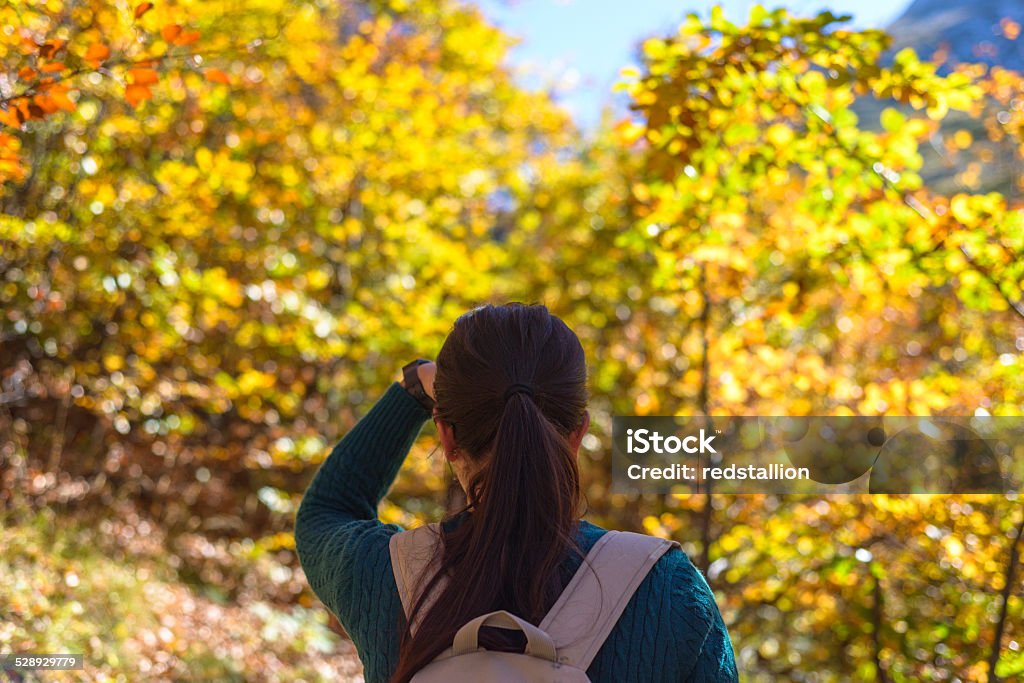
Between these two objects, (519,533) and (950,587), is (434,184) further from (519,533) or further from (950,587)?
(519,533)

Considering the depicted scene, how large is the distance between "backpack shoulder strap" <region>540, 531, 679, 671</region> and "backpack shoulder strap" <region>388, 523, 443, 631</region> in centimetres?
17

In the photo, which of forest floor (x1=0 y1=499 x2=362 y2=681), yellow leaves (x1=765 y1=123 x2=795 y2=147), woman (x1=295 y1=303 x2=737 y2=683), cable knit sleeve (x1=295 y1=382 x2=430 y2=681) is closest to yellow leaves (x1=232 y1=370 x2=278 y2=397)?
forest floor (x1=0 y1=499 x2=362 y2=681)

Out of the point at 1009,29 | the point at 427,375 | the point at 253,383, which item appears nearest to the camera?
the point at 427,375

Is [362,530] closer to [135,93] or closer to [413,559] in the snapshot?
[413,559]

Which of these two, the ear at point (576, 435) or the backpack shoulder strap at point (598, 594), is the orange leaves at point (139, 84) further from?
the backpack shoulder strap at point (598, 594)

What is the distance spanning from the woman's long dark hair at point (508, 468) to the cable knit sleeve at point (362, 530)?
0.09 metres


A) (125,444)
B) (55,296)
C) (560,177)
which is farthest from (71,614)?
(560,177)

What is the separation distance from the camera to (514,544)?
3.44ft

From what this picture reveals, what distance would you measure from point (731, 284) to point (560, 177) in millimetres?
3059

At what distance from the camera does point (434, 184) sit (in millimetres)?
5715

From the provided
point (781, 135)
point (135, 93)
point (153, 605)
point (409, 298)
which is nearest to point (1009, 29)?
point (781, 135)

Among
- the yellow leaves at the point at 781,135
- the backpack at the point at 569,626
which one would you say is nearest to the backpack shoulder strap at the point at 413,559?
the backpack at the point at 569,626

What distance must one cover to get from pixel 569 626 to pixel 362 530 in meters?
0.38

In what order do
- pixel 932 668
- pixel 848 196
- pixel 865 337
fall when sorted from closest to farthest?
pixel 932 668, pixel 848 196, pixel 865 337
